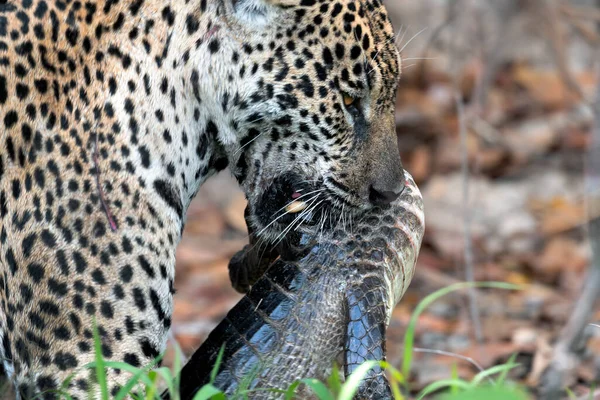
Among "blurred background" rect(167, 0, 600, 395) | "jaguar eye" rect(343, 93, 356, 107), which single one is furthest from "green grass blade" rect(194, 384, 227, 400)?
"blurred background" rect(167, 0, 600, 395)

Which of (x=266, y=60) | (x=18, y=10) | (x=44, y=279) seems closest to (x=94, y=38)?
(x=18, y=10)

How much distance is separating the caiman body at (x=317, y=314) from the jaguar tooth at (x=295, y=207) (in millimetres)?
150

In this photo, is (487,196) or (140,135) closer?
(140,135)

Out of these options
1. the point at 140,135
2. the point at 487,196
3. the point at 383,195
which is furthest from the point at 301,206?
the point at 487,196

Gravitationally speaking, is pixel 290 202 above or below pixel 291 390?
above

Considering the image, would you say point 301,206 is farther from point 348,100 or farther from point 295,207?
point 348,100

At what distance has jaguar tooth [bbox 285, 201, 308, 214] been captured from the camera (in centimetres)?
509

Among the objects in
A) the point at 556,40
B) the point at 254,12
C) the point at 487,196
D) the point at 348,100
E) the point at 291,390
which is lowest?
the point at 487,196

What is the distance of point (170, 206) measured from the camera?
15.9 feet

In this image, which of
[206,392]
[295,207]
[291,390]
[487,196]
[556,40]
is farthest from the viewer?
[487,196]

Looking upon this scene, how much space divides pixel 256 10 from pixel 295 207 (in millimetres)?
956

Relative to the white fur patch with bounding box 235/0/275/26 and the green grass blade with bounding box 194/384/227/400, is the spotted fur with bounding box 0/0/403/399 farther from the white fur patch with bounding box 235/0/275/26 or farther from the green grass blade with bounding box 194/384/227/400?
the green grass blade with bounding box 194/384/227/400

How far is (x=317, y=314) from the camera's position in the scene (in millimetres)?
4738

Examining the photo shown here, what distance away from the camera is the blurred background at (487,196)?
26.5ft
